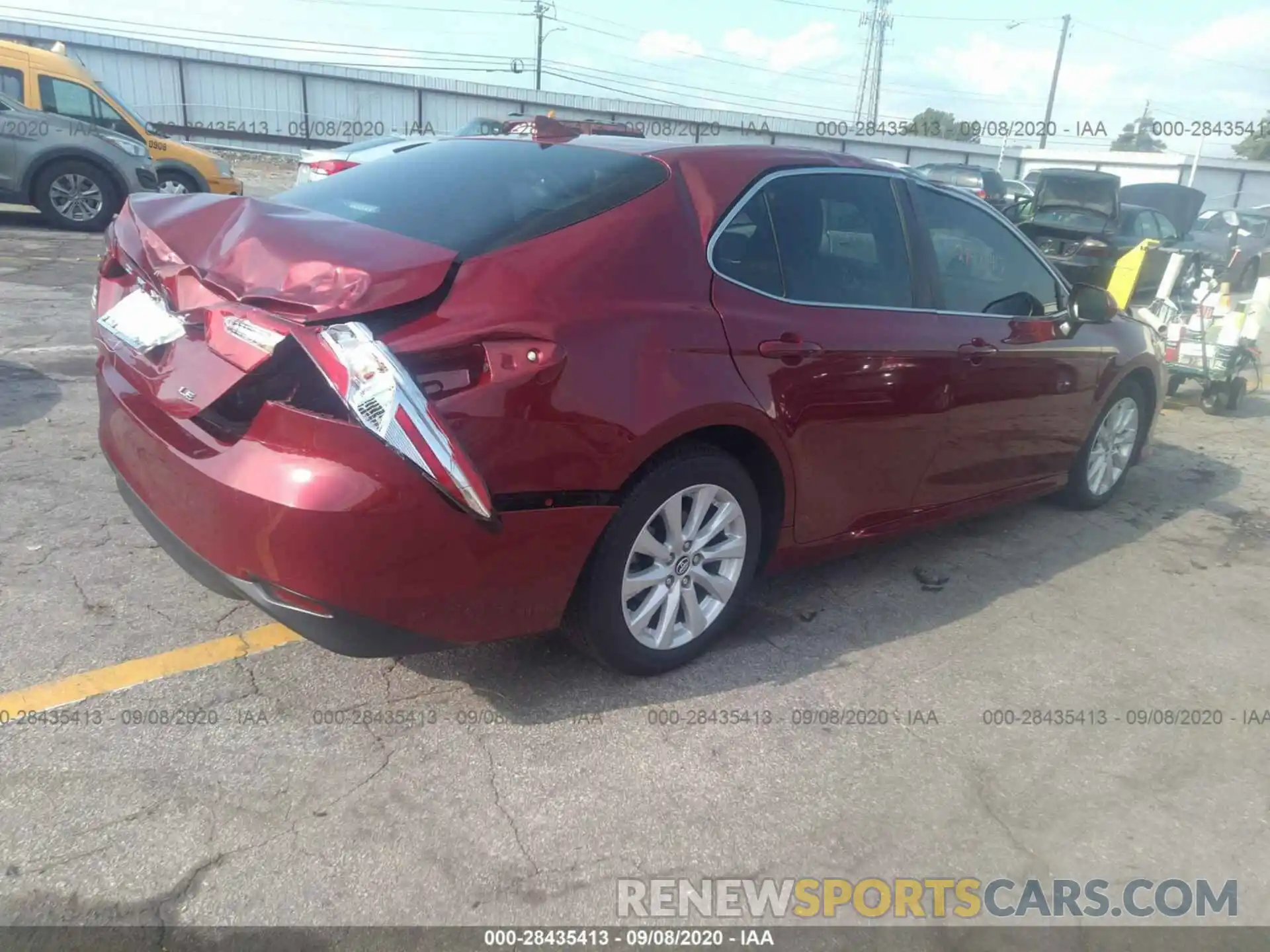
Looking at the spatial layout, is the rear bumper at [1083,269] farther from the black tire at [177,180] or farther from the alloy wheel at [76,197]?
the black tire at [177,180]

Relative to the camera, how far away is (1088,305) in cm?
459

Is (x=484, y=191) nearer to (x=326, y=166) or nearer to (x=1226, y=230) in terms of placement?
(x=326, y=166)

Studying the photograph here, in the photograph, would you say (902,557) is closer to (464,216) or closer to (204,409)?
(464,216)

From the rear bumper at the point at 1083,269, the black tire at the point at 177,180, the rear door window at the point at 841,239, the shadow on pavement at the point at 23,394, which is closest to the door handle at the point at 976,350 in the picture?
the rear door window at the point at 841,239

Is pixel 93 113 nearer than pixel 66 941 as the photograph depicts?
No

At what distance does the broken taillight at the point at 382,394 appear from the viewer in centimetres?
227

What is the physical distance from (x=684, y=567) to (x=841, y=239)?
1.36 m

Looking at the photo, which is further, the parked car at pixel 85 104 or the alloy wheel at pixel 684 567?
the parked car at pixel 85 104

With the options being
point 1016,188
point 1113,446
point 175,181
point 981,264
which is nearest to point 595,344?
point 981,264

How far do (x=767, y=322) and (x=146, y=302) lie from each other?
1.87 meters

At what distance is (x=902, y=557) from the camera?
4453 mm

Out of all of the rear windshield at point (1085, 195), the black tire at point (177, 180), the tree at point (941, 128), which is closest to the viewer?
the black tire at point (177, 180)

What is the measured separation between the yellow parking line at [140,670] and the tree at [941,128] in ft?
173

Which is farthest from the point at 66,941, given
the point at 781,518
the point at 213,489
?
the point at 781,518
